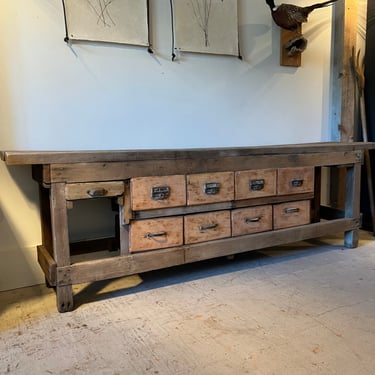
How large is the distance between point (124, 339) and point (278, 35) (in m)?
2.44

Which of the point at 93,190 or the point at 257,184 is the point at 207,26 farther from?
the point at 93,190

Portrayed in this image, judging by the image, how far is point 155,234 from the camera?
2029 mm

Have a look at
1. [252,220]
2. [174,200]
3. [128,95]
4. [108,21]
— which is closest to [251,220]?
[252,220]

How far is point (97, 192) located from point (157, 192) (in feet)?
1.01

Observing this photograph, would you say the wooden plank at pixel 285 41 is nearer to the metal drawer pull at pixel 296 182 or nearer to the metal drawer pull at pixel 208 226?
the metal drawer pull at pixel 296 182

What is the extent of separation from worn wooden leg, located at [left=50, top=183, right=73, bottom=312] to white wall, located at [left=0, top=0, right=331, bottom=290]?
0.50 metres

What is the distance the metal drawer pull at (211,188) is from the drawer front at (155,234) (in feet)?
0.70

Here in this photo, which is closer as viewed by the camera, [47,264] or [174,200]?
[47,264]

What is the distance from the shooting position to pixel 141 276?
2338mm

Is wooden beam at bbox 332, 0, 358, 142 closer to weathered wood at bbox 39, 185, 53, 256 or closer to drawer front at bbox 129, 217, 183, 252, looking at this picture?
drawer front at bbox 129, 217, 183, 252

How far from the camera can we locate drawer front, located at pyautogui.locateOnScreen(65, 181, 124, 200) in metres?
1.81

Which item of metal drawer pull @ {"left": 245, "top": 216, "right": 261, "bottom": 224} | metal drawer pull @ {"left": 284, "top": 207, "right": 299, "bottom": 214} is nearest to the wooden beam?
metal drawer pull @ {"left": 284, "top": 207, "right": 299, "bottom": 214}

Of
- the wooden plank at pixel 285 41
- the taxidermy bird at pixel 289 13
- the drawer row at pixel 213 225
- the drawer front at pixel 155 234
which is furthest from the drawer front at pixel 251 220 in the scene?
the taxidermy bird at pixel 289 13

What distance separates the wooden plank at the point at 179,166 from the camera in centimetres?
181
